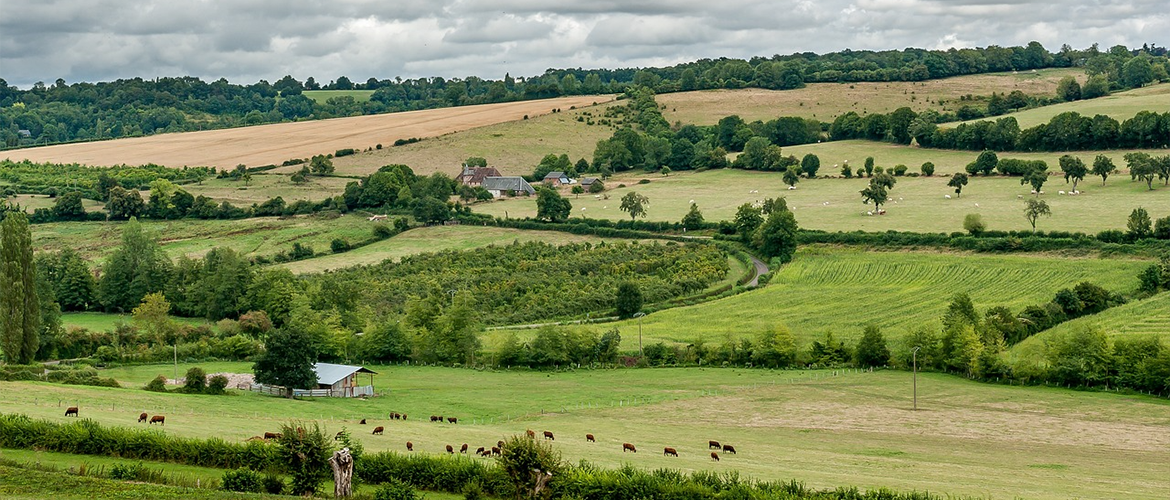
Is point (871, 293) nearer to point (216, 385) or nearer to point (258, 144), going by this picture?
point (216, 385)

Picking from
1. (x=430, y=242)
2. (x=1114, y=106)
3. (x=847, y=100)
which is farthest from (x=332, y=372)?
(x=847, y=100)

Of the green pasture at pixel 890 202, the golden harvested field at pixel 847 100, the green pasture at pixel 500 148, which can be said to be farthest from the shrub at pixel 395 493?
the golden harvested field at pixel 847 100

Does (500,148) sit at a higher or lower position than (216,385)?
higher

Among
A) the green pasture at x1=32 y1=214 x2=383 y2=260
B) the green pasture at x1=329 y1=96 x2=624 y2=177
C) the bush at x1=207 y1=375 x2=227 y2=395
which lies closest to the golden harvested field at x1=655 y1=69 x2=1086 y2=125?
the green pasture at x1=329 y1=96 x2=624 y2=177

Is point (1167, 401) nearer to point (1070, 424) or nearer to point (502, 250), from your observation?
point (1070, 424)

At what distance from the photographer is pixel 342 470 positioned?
3161 cm

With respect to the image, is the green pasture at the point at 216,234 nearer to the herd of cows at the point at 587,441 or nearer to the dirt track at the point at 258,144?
the dirt track at the point at 258,144

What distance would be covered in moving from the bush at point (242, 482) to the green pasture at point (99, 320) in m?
58.1

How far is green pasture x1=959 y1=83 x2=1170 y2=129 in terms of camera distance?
502 feet

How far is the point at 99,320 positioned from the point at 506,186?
64548mm

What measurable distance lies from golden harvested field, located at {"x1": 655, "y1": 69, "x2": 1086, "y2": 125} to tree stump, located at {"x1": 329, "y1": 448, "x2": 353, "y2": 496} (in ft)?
512

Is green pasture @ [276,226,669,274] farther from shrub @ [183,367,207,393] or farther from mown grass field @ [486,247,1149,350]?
shrub @ [183,367,207,393]

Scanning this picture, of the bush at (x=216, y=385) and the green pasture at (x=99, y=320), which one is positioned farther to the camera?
the green pasture at (x=99, y=320)

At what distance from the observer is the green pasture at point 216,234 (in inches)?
4557
